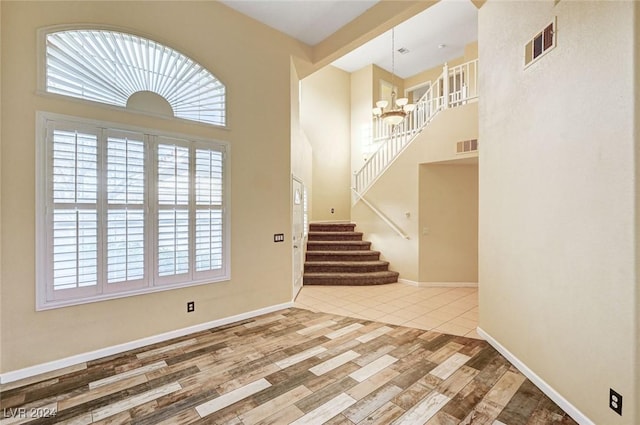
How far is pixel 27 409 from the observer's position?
2154mm

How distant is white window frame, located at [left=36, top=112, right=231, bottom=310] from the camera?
257 cm

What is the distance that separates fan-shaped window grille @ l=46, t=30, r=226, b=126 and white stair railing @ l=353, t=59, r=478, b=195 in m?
4.07

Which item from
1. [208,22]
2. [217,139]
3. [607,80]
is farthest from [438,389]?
[208,22]

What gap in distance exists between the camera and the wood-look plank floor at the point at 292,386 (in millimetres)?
2074

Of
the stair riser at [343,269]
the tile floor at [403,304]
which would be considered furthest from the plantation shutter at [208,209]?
the stair riser at [343,269]

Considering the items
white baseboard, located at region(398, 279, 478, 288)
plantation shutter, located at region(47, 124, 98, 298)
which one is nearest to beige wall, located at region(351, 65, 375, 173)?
white baseboard, located at region(398, 279, 478, 288)

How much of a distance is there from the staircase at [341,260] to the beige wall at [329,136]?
1.36 meters

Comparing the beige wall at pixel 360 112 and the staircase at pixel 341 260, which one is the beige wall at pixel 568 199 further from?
the beige wall at pixel 360 112

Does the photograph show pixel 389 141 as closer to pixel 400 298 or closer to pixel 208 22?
pixel 400 298


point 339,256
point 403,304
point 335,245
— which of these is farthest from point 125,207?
point 335,245

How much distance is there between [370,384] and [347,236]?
15.0 feet

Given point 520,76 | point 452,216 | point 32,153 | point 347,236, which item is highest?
point 520,76

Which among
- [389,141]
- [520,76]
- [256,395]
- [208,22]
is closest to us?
[256,395]

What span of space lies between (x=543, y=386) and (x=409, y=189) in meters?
4.11
